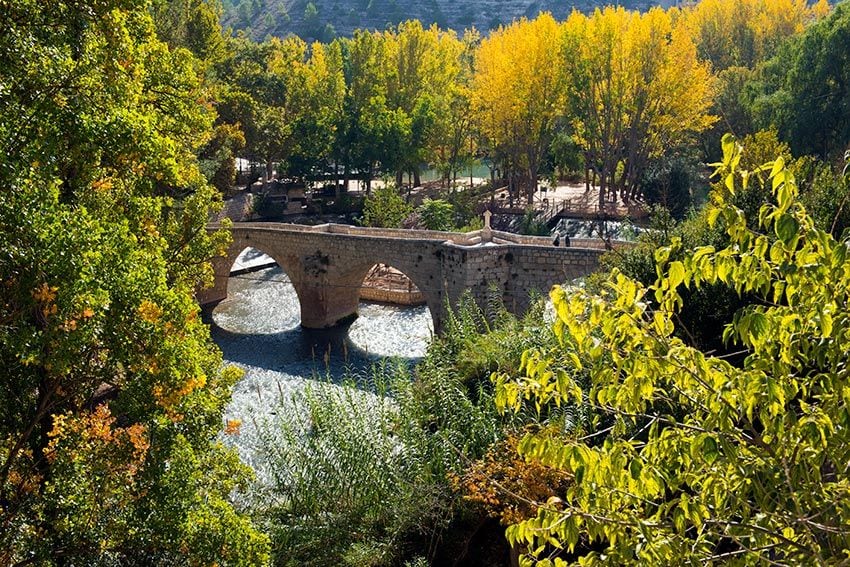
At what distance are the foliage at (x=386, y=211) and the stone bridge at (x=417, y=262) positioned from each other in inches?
274

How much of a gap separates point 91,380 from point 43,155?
9.13ft

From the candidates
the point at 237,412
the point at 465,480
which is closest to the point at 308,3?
the point at 237,412

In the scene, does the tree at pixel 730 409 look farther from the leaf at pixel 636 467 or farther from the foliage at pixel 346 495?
the foliage at pixel 346 495

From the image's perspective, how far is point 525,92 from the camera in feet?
137

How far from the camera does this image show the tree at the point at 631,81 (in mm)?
39625

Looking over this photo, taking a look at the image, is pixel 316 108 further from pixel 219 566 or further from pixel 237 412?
pixel 219 566

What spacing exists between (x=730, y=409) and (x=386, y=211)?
36.6 metres

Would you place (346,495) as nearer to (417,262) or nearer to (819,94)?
(417,262)

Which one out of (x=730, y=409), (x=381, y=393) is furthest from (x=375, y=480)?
(x=730, y=409)

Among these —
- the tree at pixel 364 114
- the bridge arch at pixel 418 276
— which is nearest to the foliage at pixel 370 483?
the bridge arch at pixel 418 276

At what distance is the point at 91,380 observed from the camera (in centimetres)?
909

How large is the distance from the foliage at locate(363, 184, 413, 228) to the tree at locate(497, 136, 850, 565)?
35.1 metres

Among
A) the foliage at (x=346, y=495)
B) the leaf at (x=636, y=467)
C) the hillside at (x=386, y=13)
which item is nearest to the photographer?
the leaf at (x=636, y=467)

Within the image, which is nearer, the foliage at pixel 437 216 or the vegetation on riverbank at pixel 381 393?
the vegetation on riverbank at pixel 381 393
